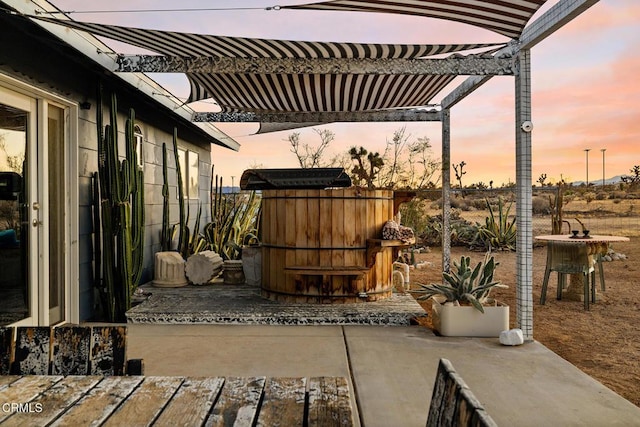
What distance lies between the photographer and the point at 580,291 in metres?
7.05

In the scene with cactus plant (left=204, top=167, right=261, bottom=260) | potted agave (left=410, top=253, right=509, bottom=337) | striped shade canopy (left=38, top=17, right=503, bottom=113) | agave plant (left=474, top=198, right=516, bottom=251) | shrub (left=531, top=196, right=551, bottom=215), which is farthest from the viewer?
shrub (left=531, top=196, right=551, bottom=215)

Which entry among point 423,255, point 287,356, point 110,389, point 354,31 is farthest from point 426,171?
point 110,389

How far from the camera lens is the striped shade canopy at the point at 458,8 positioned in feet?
12.0

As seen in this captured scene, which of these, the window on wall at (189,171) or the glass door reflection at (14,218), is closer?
the glass door reflection at (14,218)

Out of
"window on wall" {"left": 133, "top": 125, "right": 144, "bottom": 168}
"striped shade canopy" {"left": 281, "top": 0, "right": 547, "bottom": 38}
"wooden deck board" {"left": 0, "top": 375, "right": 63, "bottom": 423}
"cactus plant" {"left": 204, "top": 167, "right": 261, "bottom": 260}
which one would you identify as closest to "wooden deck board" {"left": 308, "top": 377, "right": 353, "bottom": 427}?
"wooden deck board" {"left": 0, "top": 375, "right": 63, "bottom": 423}

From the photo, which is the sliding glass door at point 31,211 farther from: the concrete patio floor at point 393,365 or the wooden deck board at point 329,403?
the wooden deck board at point 329,403

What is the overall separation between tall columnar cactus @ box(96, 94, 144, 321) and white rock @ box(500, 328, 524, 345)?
362 cm

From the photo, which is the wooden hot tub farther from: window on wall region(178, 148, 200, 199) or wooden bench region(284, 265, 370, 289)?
window on wall region(178, 148, 200, 199)

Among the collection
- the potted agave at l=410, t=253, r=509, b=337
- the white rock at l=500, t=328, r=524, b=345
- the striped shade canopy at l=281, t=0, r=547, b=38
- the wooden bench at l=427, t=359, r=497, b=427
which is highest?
the striped shade canopy at l=281, t=0, r=547, b=38

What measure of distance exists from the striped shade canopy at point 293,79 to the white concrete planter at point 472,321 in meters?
2.28

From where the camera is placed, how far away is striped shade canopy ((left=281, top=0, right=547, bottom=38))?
12.0ft

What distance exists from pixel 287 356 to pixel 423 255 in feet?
27.9

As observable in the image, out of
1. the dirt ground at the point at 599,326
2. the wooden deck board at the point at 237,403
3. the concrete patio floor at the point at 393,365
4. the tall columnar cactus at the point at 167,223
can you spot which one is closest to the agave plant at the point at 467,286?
the concrete patio floor at the point at 393,365

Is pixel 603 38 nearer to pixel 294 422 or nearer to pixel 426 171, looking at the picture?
pixel 426 171
